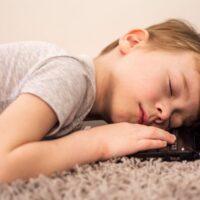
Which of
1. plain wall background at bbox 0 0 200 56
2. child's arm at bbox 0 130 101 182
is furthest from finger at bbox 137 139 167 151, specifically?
plain wall background at bbox 0 0 200 56

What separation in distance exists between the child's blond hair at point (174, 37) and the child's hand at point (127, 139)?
0.79 ft

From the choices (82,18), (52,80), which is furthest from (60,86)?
(82,18)

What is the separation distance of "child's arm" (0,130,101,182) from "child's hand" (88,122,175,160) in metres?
0.03

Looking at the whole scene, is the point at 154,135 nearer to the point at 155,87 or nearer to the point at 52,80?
the point at 155,87

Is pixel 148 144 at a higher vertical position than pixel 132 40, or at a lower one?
lower

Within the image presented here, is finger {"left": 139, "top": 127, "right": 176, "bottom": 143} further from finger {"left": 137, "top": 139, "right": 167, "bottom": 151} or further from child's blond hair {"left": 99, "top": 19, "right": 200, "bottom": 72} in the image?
child's blond hair {"left": 99, "top": 19, "right": 200, "bottom": 72}

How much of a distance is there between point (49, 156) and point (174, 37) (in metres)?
0.56

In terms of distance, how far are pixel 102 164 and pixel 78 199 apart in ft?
0.66

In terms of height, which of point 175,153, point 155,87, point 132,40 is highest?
point 132,40

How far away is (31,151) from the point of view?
0.63 meters

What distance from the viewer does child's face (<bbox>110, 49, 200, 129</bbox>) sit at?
2.97ft

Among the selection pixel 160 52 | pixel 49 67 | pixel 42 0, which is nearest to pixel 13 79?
pixel 49 67

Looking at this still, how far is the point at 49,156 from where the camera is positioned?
648 millimetres

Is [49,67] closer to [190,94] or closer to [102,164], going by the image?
[102,164]
